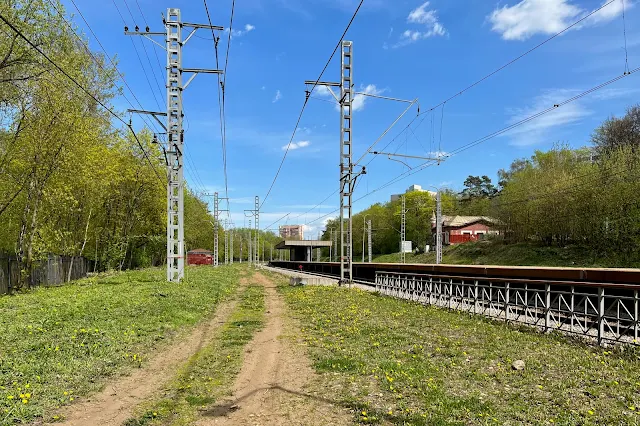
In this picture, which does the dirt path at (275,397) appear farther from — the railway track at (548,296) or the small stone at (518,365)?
the railway track at (548,296)

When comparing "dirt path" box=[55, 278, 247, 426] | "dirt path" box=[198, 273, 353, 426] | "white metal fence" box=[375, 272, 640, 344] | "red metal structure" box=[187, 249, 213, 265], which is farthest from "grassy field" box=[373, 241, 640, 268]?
"red metal structure" box=[187, 249, 213, 265]

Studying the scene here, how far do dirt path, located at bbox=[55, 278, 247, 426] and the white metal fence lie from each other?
26.5 feet

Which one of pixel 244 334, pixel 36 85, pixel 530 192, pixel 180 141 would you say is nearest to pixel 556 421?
pixel 244 334

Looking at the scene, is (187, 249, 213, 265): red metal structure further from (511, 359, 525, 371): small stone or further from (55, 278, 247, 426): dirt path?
(511, 359, 525, 371): small stone

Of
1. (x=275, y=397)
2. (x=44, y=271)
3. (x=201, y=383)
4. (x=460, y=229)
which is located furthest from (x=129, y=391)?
(x=460, y=229)

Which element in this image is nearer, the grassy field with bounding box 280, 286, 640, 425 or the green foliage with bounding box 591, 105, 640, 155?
the grassy field with bounding box 280, 286, 640, 425

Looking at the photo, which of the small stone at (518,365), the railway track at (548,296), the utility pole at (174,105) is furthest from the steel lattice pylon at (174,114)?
the small stone at (518,365)

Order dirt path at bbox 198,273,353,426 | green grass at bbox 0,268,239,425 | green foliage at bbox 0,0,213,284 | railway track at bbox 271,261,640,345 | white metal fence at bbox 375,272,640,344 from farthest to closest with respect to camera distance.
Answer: green foliage at bbox 0,0,213,284
railway track at bbox 271,261,640,345
white metal fence at bbox 375,272,640,344
green grass at bbox 0,268,239,425
dirt path at bbox 198,273,353,426

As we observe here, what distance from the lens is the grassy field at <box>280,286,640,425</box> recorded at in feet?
17.4

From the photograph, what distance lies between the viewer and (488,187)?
4552 inches

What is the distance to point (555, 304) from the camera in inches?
516

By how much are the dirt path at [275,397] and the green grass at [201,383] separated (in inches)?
7.4

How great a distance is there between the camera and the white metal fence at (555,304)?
29.9ft

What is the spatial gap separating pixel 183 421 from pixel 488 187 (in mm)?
119081
